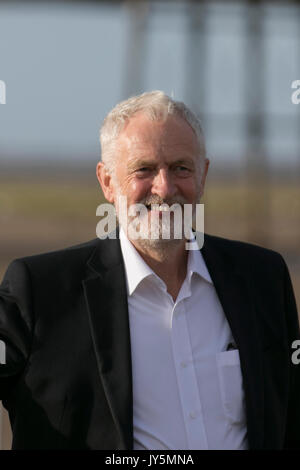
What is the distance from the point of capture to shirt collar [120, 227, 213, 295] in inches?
83.1

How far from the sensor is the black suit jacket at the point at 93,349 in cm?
192

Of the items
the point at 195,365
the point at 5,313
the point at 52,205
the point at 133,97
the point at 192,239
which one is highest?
the point at 133,97

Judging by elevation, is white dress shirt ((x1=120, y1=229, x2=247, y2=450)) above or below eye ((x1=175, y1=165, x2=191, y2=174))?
below

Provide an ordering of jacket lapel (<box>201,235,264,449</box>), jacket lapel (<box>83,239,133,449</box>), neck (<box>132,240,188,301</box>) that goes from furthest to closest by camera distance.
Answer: neck (<box>132,240,188,301</box>) < jacket lapel (<box>201,235,264,449</box>) < jacket lapel (<box>83,239,133,449</box>)

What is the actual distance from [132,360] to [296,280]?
29.9 ft

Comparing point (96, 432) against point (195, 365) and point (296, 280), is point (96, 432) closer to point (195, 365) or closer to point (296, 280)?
point (195, 365)

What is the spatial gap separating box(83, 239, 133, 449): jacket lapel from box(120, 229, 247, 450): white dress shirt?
0.04 metres

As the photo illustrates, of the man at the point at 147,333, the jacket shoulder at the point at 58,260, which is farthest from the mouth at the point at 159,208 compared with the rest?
the jacket shoulder at the point at 58,260

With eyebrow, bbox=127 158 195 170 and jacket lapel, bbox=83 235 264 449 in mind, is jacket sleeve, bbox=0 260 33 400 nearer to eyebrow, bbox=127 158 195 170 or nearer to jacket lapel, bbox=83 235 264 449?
jacket lapel, bbox=83 235 264 449

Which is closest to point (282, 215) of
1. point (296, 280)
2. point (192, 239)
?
point (296, 280)

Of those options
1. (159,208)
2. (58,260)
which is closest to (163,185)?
(159,208)

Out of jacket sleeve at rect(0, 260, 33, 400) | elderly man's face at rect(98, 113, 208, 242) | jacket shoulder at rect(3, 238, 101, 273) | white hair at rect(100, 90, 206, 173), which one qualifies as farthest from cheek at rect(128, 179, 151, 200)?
jacket sleeve at rect(0, 260, 33, 400)

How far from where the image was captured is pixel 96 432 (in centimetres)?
192

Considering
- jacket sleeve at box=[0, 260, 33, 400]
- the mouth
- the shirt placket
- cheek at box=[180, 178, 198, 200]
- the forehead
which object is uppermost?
the forehead
